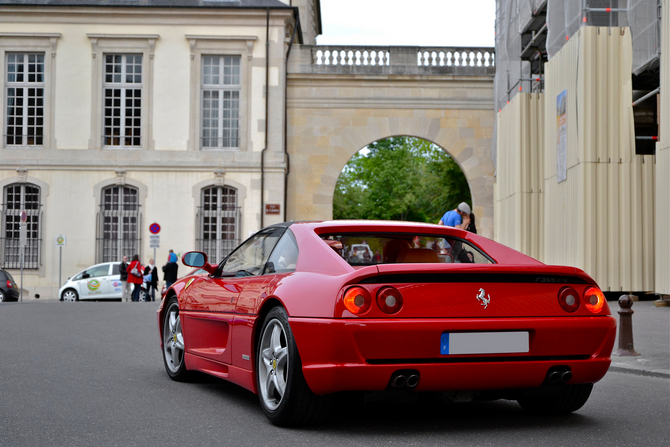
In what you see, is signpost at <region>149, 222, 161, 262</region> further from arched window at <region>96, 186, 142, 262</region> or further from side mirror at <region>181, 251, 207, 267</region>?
side mirror at <region>181, 251, 207, 267</region>

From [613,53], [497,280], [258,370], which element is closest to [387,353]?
[497,280]

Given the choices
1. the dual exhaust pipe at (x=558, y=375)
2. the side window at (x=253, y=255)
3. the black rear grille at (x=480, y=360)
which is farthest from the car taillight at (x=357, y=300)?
the side window at (x=253, y=255)

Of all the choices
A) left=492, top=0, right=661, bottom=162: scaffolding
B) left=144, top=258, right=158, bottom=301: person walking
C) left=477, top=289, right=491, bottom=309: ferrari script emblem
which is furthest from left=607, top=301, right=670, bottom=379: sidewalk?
left=144, top=258, right=158, bottom=301: person walking

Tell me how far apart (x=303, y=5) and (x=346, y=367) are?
36989 mm

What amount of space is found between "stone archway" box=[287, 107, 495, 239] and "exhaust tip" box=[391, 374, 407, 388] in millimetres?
26673

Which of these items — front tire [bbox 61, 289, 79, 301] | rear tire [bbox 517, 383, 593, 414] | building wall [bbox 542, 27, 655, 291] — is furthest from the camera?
front tire [bbox 61, 289, 79, 301]

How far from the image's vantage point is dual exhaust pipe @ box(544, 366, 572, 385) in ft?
16.4

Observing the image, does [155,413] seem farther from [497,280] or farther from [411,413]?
[497,280]

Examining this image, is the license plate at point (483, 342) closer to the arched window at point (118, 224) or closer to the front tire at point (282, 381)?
the front tire at point (282, 381)

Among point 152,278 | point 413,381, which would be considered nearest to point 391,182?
point 152,278

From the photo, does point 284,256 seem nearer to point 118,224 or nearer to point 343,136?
point 343,136

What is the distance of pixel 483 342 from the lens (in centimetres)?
486

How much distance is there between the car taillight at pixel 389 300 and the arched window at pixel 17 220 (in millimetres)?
28650

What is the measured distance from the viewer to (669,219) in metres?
15.2
